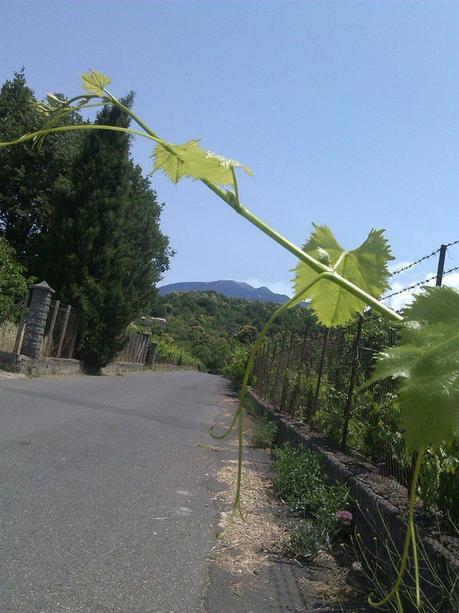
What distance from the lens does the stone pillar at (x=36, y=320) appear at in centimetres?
1469

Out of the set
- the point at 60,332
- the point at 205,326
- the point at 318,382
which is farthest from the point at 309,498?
the point at 205,326

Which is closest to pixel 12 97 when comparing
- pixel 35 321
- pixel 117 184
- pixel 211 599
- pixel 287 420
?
pixel 117 184

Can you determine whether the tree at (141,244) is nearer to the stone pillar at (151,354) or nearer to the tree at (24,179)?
the tree at (24,179)

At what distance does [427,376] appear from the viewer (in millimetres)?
376

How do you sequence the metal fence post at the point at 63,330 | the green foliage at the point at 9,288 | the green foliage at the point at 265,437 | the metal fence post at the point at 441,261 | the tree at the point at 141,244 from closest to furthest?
the metal fence post at the point at 441,261, the green foliage at the point at 265,437, the green foliage at the point at 9,288, the metal fence post at the point at 63,330, the tree at the point at 141,244

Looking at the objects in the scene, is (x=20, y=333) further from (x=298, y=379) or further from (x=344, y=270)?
(x=344, y=270)

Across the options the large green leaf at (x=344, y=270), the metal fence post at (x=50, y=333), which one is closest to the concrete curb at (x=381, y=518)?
the large green leaf at (x=344, y=270)

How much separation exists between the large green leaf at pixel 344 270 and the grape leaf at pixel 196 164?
0.56 feet

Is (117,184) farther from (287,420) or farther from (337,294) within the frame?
(337,294)

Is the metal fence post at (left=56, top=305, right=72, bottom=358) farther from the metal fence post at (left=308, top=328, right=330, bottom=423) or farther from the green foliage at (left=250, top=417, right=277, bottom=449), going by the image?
the metal fence post at (left=308, top=328, right=330, bottom=423)

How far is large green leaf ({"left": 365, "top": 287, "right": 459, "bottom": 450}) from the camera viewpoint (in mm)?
370

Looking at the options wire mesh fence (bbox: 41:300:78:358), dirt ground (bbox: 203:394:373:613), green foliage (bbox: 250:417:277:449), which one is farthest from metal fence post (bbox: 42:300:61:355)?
dirt ground (bbox: 203:394:373:613)

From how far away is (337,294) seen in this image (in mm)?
729

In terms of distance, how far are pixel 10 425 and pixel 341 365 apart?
420 cm
